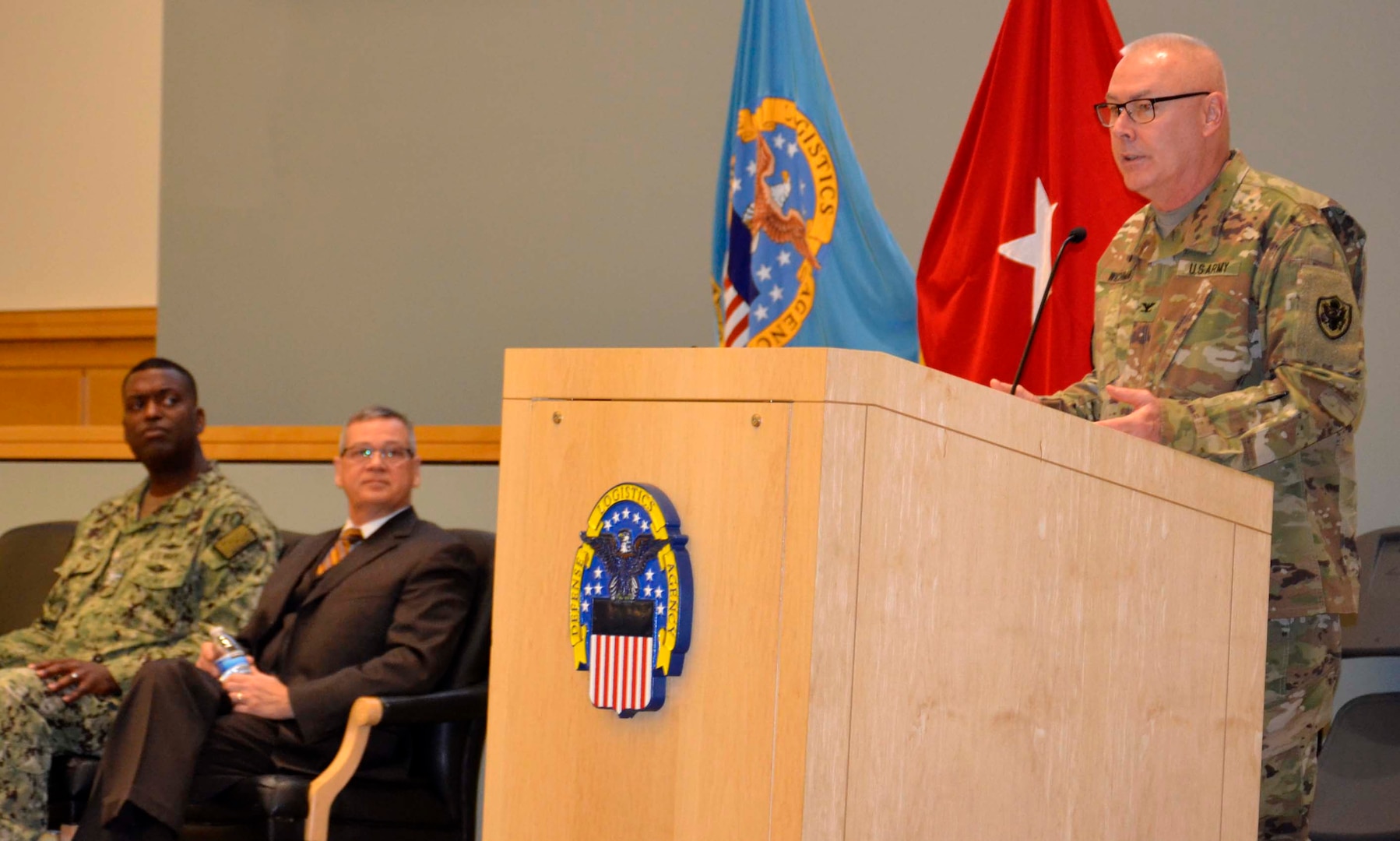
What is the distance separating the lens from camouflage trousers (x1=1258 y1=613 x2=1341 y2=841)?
5.59 feet

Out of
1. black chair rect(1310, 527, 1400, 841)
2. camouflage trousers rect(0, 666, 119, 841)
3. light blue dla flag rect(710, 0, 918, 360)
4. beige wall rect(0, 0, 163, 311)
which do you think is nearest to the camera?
black chair rect(1310, 527, 1400, 841)

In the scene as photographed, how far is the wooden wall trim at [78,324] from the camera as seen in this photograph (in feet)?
19.8

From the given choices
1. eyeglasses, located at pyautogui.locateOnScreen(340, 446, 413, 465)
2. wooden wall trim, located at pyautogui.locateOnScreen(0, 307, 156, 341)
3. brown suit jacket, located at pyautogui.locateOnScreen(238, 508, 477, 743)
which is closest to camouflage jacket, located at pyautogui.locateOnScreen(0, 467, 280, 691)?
brown suit jacket, located at pyautogui.locateOnScreen(238, 508, 477, 743)

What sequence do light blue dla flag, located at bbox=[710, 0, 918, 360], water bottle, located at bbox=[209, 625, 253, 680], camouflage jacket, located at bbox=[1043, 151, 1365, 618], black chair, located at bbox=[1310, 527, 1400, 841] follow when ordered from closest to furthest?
camouflage jacket, located at bbox=[1043, 151, 1365, 618]
black chair, located at bbox=[1310, 527, 1400, 841]
water bottle, located at bbox=[209, 625, 253, 680]
light blue dla flag, located at bbox=[710, 0, 918, 360]

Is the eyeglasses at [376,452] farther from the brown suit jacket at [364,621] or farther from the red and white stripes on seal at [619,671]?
the red and white stripes on seal at [619,671]

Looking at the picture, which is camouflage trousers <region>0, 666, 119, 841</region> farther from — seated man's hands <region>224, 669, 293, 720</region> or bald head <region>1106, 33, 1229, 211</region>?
bald head <region>1106, 33, 1229, 211</region>

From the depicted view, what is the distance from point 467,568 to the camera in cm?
319

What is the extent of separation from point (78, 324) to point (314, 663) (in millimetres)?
3534

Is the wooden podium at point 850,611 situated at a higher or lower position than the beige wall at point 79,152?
lower

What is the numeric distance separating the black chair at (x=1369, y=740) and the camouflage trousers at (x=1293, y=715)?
2.76 ft

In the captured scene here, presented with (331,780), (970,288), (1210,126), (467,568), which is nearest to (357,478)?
(467,568)

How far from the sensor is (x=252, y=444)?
167 inches

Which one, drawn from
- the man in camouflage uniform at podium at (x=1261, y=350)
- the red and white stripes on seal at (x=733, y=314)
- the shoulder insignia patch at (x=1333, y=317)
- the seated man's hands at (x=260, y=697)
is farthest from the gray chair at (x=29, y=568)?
the shoulder insignia patch at (x=1333, y=317)

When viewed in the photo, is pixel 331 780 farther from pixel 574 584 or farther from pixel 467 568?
pixel 574 584
